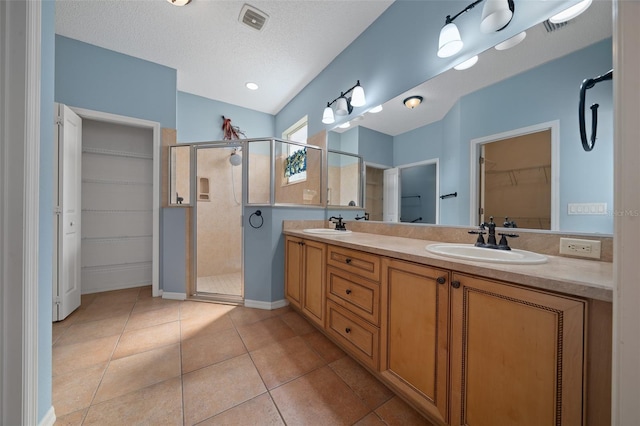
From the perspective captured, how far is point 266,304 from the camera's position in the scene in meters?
2.34

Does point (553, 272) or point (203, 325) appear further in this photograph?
point (203, 325)

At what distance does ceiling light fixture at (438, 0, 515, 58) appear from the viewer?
1.15 meters

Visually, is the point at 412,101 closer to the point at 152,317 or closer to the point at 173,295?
the point at 152,317

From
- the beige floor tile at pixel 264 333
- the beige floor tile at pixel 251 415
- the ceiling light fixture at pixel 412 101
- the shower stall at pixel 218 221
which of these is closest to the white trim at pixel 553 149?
the ceiling light fixture at pixel 412 101

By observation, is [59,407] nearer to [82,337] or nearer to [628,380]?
[82,337]

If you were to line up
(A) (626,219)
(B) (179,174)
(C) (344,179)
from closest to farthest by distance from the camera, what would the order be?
1. (A) (626,219)
2. (C) (344,179)
3. (B) (179,174)

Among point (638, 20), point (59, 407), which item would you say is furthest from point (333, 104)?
point (59, 407)

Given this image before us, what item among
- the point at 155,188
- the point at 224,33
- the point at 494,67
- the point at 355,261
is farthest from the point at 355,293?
the point at 224,33

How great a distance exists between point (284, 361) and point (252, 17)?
2.94 metres

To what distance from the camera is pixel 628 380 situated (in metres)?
0.49

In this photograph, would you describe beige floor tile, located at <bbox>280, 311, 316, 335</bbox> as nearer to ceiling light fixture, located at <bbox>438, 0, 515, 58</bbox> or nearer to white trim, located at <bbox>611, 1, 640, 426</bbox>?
white trim, located at <bbox>611, 1, 640, 426</bbox>

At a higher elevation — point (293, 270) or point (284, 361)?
point (293, 270)

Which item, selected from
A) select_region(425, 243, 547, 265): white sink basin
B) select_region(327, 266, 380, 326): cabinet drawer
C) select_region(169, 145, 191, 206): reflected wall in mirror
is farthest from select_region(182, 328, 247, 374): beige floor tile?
select_region(169, 145, 191, 206): reflected wall in mirror

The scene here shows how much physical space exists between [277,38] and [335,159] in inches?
54.8
